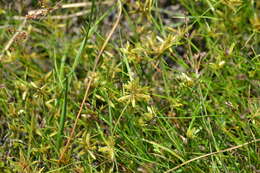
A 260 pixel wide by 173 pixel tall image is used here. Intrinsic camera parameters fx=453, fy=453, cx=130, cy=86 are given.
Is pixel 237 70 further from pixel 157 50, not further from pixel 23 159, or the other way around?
pixel 23 159

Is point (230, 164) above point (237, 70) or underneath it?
underneath

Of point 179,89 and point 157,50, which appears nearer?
point 157,50

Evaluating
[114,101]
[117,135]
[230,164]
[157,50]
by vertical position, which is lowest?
[230,164]

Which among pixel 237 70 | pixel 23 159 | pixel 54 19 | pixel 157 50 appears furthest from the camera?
pixel 54 19

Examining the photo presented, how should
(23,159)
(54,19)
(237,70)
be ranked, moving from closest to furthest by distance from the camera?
(23,159)
(237,70)
(54,19)

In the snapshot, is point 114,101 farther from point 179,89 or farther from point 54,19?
point 54,19

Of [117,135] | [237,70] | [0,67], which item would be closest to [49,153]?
[117,135]

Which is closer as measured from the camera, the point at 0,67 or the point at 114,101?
the point at 114,101

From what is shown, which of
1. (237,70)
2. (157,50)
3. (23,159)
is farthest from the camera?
(237,70)

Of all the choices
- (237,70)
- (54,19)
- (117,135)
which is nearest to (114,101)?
(117,135)
